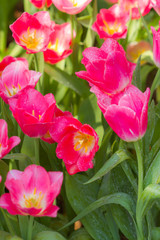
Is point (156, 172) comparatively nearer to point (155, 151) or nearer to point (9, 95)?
point (155, 151)

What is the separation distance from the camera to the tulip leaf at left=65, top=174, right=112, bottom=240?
36.6 inches

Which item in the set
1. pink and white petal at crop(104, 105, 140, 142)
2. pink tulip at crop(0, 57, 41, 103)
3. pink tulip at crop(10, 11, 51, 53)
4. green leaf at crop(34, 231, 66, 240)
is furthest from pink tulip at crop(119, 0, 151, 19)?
green leaf at crop(34, 231, 66, 240)

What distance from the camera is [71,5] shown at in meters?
1.14

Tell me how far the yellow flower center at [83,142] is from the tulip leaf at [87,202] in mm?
99

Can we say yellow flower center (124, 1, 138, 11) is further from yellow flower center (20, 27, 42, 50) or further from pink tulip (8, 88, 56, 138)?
pink tulip (8, 88, 56, 138)

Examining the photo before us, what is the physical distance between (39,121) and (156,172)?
24cm

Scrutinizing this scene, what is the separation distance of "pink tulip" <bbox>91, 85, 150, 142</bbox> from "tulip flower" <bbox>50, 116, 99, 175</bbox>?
0.25 ft

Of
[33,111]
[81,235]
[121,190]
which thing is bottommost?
[81,235]

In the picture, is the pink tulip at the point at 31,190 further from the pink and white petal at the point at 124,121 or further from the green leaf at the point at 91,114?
the green leaf at the point at 91,114

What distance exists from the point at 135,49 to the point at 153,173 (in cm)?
75

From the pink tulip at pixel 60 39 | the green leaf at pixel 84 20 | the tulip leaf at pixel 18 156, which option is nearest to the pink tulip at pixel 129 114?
the tulip leaf at pixel 18 156

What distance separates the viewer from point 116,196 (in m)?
0.83

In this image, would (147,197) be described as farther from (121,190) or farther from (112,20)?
(112,20)

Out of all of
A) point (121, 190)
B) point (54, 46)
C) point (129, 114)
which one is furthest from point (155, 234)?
point (54, 46)
